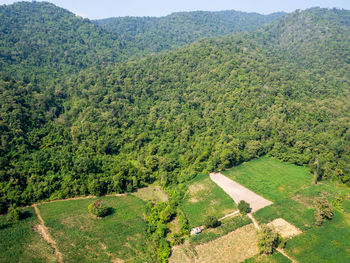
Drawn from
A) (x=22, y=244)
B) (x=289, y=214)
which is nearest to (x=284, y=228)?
→ (x=289, y=214)

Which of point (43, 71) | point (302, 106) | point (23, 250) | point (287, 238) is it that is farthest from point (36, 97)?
point (302, 106)

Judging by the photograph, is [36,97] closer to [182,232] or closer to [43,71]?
[43,71]

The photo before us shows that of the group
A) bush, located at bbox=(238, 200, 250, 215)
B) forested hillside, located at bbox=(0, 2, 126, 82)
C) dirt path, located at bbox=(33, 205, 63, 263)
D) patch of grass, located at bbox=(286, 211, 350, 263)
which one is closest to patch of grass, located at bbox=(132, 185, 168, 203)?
bush, located at bbox=(238, 200, 250, 215)

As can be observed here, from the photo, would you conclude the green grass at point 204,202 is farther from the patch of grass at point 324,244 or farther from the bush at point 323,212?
the bush at point 323,212

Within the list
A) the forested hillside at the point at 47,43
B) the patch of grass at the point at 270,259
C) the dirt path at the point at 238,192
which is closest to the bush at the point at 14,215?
the patch of grass at the point at 270,259

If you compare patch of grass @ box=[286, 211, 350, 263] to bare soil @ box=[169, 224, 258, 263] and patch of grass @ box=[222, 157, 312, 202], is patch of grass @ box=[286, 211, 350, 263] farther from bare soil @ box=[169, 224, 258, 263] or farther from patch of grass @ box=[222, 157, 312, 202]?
patch of grass @ box=[222, 157, 312, 202]

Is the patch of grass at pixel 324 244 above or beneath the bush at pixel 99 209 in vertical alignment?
beneath
